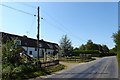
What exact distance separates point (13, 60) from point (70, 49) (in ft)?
223

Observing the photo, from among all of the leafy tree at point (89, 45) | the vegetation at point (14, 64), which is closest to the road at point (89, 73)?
the vegetation at point (14, 64)

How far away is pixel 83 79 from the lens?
2103 centimetres

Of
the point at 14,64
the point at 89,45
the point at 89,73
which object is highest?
the point at 89,45

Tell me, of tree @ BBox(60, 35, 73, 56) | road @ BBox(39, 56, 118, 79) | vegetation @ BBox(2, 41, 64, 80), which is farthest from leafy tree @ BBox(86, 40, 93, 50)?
vegetation @ BBox(2, 41, 64, 80)

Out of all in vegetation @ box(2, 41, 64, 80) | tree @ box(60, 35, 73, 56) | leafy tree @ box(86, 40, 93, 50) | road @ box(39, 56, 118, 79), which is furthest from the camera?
leafy tree @ box(86, 40, 93, 50)

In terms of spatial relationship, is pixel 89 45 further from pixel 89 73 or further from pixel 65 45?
pixel 89 73

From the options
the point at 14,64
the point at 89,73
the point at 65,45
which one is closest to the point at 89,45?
the point at 65,45

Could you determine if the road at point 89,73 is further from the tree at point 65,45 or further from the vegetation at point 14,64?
the tree at point 65,45

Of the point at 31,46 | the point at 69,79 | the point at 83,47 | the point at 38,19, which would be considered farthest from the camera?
the point at 83,47

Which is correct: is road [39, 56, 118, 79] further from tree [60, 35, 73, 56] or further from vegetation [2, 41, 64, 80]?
tree [60, 35, 73, 56]

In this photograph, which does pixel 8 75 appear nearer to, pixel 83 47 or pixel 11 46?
pixel 11 46

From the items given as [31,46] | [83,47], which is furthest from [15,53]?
[83,47]

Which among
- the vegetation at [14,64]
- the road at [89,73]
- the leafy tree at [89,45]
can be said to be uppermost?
the leafy tree at [89,45]

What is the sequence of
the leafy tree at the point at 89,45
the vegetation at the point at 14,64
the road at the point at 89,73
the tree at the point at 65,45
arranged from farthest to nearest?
the leafy tree at the point at 89,45
the tree at the point at 65,45
the vegetation at the point at 14,64
the road at the point at 89,73
